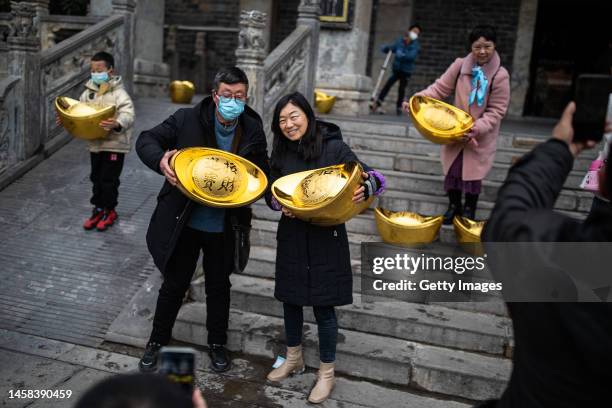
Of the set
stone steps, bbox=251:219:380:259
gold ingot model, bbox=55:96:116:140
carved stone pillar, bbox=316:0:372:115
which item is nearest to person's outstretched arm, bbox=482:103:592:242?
stone steps, bbox=251:219:380:259

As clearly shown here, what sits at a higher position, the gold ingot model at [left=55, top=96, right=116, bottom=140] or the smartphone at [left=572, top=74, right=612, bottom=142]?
the smartphone at [left=572, top=74, right=612, bottom=142]

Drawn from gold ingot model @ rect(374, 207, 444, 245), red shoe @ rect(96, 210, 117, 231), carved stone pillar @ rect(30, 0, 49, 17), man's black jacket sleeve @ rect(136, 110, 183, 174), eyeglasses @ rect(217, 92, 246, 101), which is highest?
carved stone pillar @ rect(30, 0, 49, 17)

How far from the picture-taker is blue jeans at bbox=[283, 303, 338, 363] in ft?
11.4

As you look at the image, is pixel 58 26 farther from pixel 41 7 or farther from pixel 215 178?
pixel 215 178

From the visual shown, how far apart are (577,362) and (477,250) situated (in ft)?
11.1

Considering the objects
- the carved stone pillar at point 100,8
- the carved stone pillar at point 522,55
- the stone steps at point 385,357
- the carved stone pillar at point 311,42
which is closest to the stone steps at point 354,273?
the stone steps at point 385,357

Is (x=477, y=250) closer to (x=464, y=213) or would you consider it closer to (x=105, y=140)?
(x=464, y=213)

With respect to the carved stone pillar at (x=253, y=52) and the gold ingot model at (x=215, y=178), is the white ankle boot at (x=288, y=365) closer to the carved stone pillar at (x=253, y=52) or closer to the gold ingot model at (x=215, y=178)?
the gold ingot model at (x=215, y=178)

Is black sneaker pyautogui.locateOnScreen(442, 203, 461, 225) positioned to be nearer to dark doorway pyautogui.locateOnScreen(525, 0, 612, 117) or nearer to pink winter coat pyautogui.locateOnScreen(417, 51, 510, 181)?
pink winter coat pyautogui.locateOnScreen(417, 51, 510, 181)

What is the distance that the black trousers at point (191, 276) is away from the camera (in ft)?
12.1

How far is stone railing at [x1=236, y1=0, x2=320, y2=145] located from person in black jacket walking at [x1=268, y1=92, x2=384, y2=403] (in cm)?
201

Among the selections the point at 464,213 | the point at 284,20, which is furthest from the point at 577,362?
the point at 284,20

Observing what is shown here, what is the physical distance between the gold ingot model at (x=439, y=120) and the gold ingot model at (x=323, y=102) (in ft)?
12.7

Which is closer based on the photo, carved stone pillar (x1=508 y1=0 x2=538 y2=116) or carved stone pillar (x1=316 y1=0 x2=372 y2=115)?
carved stone pillar (x1=316 y1=0 x2=372 y2=115)
